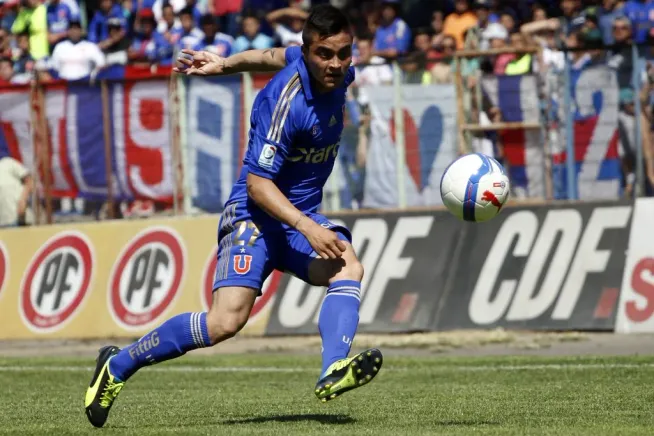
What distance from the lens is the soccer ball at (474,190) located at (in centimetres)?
825

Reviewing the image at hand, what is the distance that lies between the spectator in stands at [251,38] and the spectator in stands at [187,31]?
1097 millimetres

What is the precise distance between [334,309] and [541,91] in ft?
25.2

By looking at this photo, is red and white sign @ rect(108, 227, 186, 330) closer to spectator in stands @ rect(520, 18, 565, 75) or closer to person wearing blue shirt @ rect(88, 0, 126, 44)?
spectator in stands @ rect(520, 18, 565, 75)

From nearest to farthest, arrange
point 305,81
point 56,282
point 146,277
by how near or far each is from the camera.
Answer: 1. point 305,81
2. point 146,277
3. point 56,282

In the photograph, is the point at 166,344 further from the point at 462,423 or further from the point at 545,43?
the point at 545,43

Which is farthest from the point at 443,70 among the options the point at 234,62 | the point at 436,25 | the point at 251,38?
the point at 234,62

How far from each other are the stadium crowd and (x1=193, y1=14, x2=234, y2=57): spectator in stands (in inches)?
0.8

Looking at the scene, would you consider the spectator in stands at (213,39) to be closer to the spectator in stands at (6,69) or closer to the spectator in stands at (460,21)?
the spectator in stands at (6,69)

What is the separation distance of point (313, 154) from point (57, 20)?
15195 millimetres

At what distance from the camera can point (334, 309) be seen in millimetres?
7500

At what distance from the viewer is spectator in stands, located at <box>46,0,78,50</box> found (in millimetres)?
21812

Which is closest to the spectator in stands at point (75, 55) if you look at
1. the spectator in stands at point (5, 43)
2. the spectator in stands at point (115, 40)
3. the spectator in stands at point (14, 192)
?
the spectator in stands at point (115, 40)

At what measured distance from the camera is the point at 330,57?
24.3ft

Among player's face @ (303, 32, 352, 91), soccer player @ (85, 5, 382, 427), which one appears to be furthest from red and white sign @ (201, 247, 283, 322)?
player's face @ (303, 32, 352, 91)
